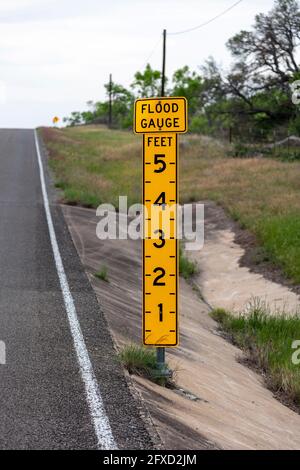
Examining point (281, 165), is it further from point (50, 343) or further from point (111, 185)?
point (50, 343)

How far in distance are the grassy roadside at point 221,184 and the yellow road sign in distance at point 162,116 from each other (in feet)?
31.8

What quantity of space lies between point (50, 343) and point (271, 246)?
438 inches

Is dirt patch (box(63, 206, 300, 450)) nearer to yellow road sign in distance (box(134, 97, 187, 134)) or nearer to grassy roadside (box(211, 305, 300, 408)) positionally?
grassy roadside (box(211, 305, 300, 408))

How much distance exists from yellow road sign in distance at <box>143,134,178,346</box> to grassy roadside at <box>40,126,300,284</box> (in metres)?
9.30

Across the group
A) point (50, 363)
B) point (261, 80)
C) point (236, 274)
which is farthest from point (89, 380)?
point (261, 80)

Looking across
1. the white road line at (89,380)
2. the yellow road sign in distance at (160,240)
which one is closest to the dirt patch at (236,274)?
the white road line at (89,380)

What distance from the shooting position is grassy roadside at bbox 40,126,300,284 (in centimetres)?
1878

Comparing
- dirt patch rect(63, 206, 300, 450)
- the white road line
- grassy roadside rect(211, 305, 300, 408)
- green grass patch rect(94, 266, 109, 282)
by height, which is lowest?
grassy roadside rect(211, 305, 300, 408)

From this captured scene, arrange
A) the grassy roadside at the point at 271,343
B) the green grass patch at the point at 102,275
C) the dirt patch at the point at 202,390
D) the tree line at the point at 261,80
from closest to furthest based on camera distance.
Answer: the dirt patch at the point at 202,390, the grassy roadside at the point at 271,343, the green grass patch at the point at 102,275, the tree line at the point at 261,80

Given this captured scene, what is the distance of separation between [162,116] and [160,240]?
1.08 metres

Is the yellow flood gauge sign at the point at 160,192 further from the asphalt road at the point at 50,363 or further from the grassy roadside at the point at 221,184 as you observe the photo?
the grassy roadside at the point at 221,184

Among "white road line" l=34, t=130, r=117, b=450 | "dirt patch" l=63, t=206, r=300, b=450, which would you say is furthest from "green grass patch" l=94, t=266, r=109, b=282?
"white road line" l=34, t=130, r=117, b=450

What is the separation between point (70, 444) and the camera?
5258 millimetres

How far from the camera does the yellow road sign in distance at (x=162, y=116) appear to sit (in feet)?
21.1
